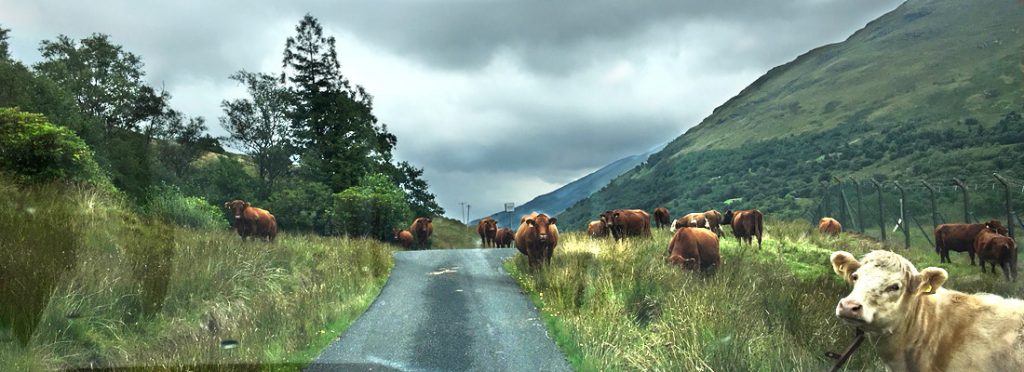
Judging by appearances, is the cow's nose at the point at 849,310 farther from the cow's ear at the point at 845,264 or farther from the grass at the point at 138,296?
the grass at the point at 138,296

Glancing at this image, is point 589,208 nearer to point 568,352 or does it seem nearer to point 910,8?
point 568,352

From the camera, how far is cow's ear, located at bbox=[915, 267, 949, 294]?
4.57 metres

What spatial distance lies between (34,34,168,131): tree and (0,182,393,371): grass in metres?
8.48

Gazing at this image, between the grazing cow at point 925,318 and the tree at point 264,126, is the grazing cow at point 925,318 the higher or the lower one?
the lower one

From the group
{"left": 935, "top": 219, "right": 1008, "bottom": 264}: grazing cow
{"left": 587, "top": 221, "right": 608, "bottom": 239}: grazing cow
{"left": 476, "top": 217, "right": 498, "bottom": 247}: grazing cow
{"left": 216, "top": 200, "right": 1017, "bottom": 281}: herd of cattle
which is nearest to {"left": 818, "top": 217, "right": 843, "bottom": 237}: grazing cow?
{"left": 216, "top": 200, "right": 1017, "bottom": 281}: herd of cattle

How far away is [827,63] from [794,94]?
2804cm

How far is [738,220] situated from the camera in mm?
27078

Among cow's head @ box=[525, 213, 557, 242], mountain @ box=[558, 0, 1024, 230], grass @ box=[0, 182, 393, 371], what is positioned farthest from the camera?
mountain @ box=[558, 0, 1024, 230]

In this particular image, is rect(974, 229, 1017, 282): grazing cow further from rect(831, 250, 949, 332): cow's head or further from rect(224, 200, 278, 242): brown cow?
rect(224, 200, 278, 242): brown cow

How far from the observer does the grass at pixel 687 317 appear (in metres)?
7.10

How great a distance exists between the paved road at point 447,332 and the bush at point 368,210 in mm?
13972

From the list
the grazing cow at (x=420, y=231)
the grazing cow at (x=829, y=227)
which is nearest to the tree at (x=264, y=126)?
the grazing cow at (x=420, y=231)

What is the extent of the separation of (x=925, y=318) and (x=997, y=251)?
15.1m

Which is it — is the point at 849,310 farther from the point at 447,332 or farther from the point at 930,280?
the point at 447,332
